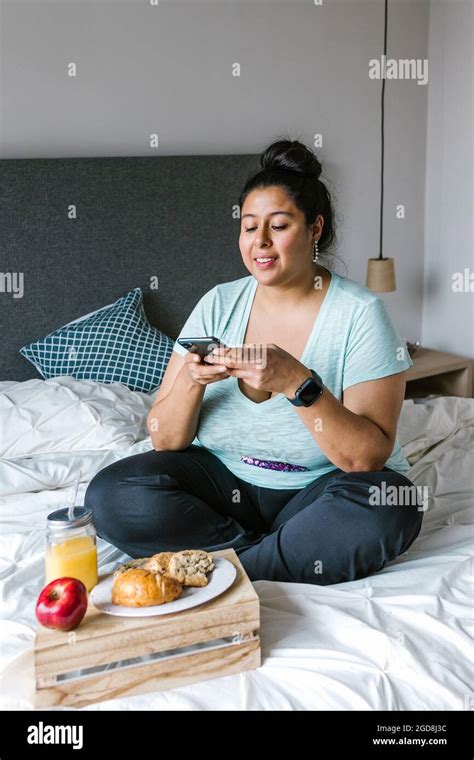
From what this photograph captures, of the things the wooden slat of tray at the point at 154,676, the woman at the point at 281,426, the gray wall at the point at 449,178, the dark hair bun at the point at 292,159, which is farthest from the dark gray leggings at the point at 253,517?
the gray wall at the point at 449,178

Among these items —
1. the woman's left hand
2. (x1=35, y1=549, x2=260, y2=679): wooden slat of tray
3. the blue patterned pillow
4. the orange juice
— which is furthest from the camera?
the blue patterned pillow

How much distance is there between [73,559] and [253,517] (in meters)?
0.52

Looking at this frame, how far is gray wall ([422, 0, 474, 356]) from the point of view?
3080mm

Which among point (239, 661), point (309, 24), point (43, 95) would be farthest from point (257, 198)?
point (309, 24)

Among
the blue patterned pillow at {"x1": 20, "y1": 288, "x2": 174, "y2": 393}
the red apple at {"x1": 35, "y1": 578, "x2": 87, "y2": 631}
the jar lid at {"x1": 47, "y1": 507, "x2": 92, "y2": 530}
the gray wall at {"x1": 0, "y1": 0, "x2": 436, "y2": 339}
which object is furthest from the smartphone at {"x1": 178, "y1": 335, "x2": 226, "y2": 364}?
the gray wall at {"x1": 0, "y1": 0, "x2": 436, "y2": 339}

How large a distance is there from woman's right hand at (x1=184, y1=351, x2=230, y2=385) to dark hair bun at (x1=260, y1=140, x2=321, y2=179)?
443 mm

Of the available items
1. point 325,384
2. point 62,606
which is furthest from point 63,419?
point 62,606

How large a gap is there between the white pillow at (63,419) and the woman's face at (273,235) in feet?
2.00

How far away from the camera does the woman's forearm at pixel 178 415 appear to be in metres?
1.62

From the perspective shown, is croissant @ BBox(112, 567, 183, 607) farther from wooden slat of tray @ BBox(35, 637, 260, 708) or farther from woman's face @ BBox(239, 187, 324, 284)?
woman's face @ BBox(239, 187, 324, 284)

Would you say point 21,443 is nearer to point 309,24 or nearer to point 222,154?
point 222,154

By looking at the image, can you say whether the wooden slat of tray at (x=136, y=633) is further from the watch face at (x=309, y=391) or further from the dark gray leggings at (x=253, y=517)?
the watch face at (x=309, y=391)

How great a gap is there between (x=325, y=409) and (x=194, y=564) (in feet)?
1.24
